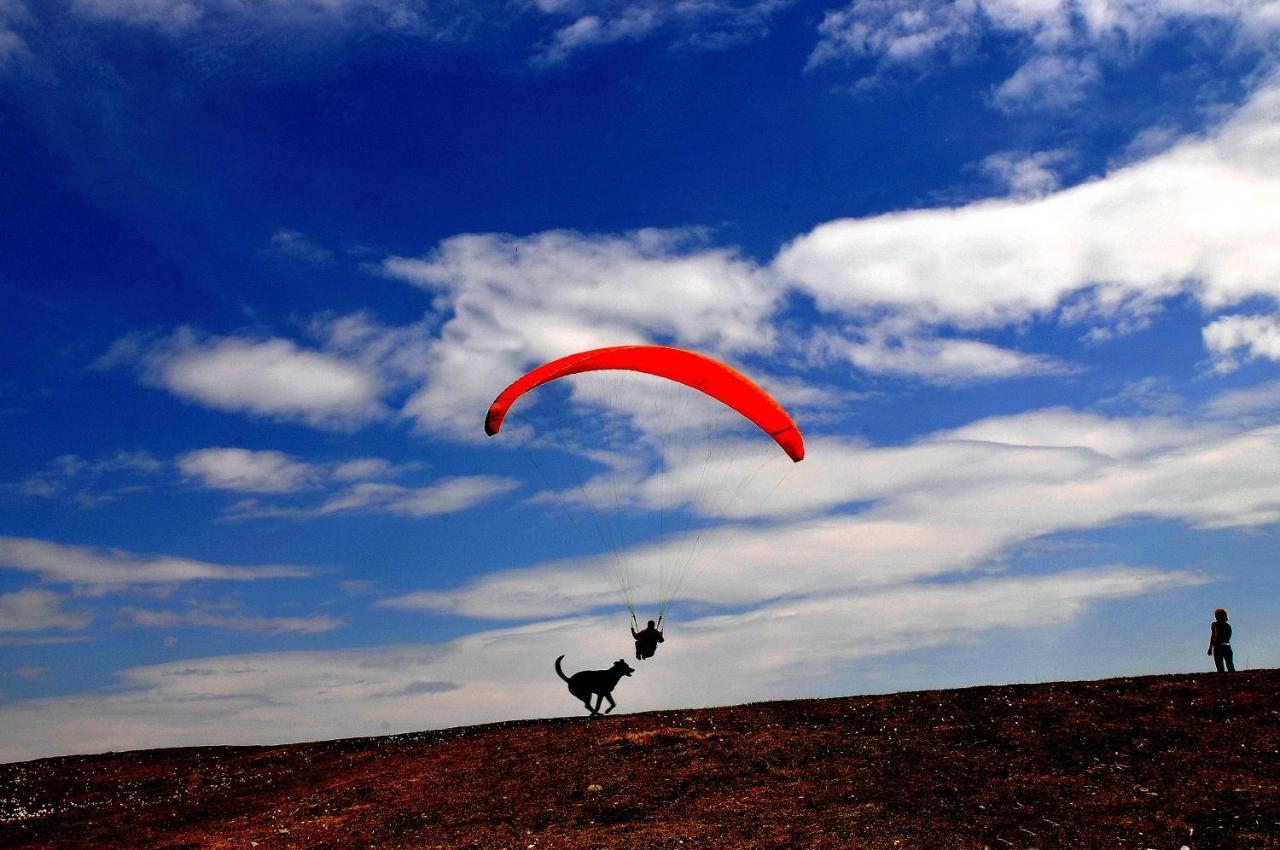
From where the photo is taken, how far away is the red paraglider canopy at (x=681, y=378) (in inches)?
866

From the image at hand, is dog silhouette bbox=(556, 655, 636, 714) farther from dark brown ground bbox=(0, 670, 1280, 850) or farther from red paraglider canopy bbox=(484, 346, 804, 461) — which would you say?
red paraglider canopy bbox=(484, 346, 804, 461)

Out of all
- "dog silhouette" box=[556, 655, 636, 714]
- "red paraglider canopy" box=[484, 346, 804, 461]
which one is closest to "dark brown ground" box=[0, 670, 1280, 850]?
"dog silhouette" box=[556, 655, 636, 714]

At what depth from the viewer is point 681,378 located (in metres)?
22.8

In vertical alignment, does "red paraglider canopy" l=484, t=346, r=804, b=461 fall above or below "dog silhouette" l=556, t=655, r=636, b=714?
above

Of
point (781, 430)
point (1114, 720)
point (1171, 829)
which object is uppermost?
point (781, 430)

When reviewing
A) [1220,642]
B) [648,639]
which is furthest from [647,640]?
[1220,642]

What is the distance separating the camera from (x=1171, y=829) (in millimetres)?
14562

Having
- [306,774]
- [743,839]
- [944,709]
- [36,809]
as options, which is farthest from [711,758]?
[36,809]

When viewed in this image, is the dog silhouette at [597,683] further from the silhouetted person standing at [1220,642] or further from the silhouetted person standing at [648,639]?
the silhouetted person standing at [1220,642]

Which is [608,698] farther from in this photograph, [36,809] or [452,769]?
[36,809]

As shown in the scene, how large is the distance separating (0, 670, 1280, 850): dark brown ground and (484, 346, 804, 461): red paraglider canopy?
636 cm

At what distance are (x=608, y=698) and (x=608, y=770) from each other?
4.41 meters

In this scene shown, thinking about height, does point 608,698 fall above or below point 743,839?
above

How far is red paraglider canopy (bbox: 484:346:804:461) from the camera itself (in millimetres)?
22000
